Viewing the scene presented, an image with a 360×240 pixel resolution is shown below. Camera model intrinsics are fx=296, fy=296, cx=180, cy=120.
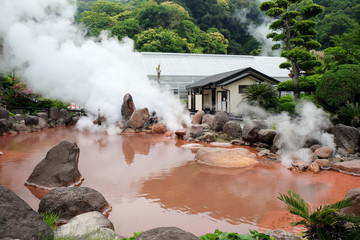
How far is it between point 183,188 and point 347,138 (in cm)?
639

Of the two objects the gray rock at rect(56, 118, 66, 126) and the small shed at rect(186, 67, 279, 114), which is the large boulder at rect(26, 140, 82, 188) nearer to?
the gray rock at rect(56, 118, 66, 126)

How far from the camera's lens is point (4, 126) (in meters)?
15.8

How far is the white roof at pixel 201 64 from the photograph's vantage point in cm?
3058

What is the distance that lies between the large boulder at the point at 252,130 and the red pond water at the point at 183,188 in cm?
306

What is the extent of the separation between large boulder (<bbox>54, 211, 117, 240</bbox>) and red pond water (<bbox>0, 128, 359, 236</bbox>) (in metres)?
0.52

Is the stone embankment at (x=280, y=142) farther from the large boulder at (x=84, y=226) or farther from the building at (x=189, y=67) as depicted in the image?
the building at (x=189, y=67)

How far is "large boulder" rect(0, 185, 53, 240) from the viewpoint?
3.39 m

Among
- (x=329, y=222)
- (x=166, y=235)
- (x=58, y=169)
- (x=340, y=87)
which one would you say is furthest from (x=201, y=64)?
(x=166, y=235)

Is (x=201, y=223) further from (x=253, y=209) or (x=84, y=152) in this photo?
(x=84, y=152)

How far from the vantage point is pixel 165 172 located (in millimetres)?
8617

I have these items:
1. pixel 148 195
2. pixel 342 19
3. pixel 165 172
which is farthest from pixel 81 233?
pixel 342 19

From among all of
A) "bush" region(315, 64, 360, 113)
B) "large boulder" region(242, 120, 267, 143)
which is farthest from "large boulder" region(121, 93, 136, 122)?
"bush" region(315, 64, 360, 113)

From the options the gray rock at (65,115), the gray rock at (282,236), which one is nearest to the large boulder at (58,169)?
the gray rock at (282,236)

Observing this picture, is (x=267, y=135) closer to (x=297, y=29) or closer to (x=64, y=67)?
(x=297, y=29)
